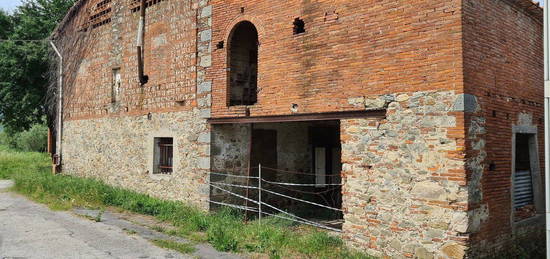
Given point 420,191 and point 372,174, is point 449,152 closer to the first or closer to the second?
point 420,191

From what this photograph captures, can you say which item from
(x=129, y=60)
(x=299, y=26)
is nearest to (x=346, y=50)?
(x=299, y=26)

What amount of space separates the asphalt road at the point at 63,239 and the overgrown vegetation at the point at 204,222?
0.90m

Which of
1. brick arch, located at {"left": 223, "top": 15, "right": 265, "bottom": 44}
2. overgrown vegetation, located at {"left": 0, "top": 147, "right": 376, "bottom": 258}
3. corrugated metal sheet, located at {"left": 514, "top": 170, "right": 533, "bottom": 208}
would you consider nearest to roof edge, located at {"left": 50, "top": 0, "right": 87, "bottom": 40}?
overgrown vegetation, located at {"left": 0, "top": 147, "right": 376, "bottom": 258}

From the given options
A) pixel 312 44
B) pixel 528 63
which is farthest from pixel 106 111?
pixel 528 63

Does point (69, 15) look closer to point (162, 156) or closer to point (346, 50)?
point (162, 156)

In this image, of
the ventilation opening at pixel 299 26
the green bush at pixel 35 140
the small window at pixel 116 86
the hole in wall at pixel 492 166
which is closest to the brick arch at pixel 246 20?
the ventilation opening at pixel 299 26

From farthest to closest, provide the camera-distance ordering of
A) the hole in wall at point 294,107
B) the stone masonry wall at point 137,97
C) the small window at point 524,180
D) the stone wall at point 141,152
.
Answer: the stone masonry wall at point 137,97 → the stone wall at point 141,152 → the hole in wall at point 294,107 → the small window at point 524,180

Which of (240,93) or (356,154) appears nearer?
(356,154)

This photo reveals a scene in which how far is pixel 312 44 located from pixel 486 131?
330 centimetres

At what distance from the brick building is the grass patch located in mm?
2055

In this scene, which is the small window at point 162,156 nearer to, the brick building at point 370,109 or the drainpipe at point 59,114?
the brick building at point 370,109

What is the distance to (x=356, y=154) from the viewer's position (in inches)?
286

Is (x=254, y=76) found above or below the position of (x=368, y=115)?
above

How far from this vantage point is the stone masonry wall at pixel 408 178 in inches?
241
